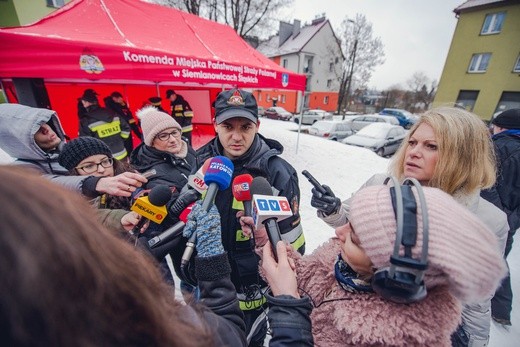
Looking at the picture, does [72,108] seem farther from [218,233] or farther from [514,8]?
[514,8]

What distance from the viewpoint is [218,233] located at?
3.24 ft

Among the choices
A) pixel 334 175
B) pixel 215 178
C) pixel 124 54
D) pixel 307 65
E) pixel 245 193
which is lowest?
pixel 334 175

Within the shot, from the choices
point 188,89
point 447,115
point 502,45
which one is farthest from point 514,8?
point 447,115

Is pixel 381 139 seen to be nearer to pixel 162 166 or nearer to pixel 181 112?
pixel 181 112

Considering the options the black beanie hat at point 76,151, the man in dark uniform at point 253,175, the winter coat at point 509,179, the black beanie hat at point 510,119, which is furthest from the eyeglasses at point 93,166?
the black beanie hat at point 510,119

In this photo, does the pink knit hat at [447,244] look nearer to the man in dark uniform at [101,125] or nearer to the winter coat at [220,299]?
the winter coat at [220,299]

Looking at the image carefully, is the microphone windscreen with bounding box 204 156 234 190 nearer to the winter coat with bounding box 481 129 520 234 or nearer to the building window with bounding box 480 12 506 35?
the winter coat with bounding box 481 129 520 234

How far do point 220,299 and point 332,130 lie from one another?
40.6ft

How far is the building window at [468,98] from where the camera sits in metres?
17.1

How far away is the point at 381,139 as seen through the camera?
9203 mm

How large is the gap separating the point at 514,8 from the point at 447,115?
77.3 feet

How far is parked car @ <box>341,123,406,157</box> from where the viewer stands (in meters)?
9.12

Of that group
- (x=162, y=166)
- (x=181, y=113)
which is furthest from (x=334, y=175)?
(x=162, y=166)

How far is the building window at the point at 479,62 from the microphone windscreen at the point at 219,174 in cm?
2354
